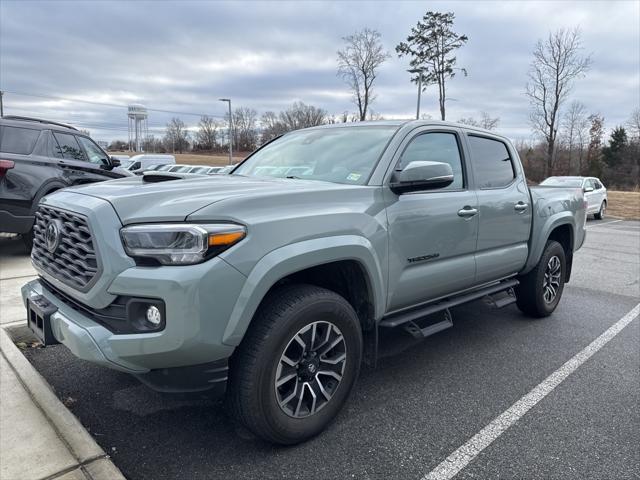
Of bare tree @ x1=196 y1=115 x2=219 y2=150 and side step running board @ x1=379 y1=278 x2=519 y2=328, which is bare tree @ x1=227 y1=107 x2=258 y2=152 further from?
side step running board @ x1=379 y1=278 x2=519 y2=328

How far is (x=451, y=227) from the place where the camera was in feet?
11.3

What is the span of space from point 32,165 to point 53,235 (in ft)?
16.3

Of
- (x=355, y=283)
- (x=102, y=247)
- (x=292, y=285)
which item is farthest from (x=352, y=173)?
(x=102, y=247)

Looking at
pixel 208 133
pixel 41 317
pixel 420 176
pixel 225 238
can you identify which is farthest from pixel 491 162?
pixel 208 133

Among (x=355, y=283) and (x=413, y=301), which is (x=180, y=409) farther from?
(x=413, y=301)

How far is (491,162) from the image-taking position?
4289 mm

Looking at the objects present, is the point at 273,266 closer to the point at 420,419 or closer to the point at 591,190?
the point at 420,419

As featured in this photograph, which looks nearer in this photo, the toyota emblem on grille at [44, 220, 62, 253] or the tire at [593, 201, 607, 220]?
the toyota emblem on grille at [44, 220, 62, 253]

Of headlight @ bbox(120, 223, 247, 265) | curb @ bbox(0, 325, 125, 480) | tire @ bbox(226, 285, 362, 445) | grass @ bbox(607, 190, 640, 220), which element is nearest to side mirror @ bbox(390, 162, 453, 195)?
tire @ bbox(226, 285, 362, 445)

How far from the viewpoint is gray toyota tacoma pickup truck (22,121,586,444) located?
2123 millimetres

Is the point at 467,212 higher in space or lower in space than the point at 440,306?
higher

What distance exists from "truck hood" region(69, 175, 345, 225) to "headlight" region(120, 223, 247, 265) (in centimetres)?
7

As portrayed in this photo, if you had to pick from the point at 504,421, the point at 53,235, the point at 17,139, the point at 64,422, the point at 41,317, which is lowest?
the point at 504,421

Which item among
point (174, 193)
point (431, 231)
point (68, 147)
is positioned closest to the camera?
point (174, 193)
